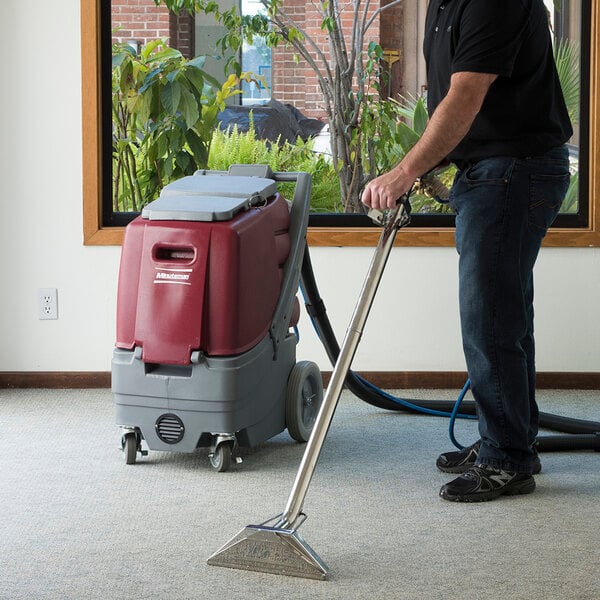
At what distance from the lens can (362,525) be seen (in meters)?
2.19

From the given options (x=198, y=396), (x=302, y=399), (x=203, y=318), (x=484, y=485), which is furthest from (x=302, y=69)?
(x=484, y=485)

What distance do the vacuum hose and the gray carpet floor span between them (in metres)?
0.05

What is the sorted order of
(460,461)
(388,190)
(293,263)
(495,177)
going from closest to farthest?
(388,190) → (495,177) → (460,461) → (293,263)

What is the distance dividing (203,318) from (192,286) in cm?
8

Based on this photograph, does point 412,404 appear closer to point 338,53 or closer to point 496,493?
point 496,493

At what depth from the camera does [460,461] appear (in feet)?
8.59

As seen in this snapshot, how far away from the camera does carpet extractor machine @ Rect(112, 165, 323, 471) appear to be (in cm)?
252

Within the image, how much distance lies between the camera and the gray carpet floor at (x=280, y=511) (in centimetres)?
184

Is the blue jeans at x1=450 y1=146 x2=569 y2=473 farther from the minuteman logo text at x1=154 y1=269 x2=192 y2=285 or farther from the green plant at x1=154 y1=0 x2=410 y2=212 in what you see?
the green plant at x1=154 y1=0 x2=410 y2=212

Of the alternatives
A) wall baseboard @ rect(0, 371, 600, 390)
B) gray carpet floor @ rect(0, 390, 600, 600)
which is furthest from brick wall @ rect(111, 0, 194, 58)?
gray carpet floor @ rect(0, 390, 600, 600)

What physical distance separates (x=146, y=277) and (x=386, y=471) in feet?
2.53

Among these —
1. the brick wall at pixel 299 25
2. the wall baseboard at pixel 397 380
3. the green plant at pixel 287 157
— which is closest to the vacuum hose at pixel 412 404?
the wall baseboard at pixel 397 380

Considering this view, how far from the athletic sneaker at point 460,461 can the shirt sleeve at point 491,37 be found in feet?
3.19

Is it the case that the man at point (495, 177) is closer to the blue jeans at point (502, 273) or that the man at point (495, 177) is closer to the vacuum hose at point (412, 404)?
the blue jeans at point (502, 273)
